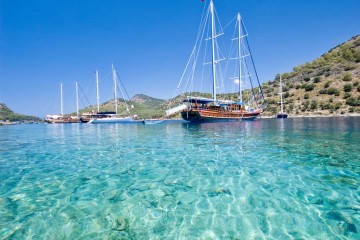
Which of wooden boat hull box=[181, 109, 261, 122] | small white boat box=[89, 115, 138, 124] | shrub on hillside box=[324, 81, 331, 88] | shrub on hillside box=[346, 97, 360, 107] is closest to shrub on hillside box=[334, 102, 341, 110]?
shrub on hillside box=[346, 97, 360, 107]

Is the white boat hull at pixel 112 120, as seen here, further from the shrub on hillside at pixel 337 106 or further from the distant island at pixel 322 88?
the shrub on hillside at pixel 337 106

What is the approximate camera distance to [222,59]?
38.2 metres

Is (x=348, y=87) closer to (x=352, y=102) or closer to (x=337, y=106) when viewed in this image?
(x=352, y=102)

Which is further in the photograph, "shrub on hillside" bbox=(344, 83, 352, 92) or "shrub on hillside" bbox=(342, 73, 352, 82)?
"shrub on hillside" bbox=(342, 73, 352, 82)

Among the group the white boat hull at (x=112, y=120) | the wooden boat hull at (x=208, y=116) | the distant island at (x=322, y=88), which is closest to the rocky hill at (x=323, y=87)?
the distant island at (x=322, y=88)

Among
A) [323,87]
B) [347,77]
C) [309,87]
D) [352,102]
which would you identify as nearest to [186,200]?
[352,102]

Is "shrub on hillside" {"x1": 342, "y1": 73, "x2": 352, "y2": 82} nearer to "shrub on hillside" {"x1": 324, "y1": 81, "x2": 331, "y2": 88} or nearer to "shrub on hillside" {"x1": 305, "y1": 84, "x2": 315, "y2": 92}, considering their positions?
"shrub on hillside" {"x1": 324, "y1": 81, "x2": 331, "y2": 88}

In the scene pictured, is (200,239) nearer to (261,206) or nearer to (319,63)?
(261,206)

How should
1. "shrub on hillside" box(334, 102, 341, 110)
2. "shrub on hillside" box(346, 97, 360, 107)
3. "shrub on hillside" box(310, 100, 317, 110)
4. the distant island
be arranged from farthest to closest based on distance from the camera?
"shrub on hillside" box(310, 100, 317, 110)
the distant island
"shrub on hillside" box(334, 102, 341, 110)
"shrub on hillside" box(346, 97, 360, 107)

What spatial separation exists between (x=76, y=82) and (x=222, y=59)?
52.8 meters

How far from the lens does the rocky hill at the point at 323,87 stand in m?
50.8

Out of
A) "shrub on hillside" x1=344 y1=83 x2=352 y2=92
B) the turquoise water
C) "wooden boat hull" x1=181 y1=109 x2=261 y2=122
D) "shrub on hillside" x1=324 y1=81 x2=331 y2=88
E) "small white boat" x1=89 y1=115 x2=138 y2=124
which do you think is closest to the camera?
the turquoise water

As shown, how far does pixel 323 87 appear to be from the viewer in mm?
60031

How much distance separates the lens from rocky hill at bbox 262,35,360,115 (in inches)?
1998
